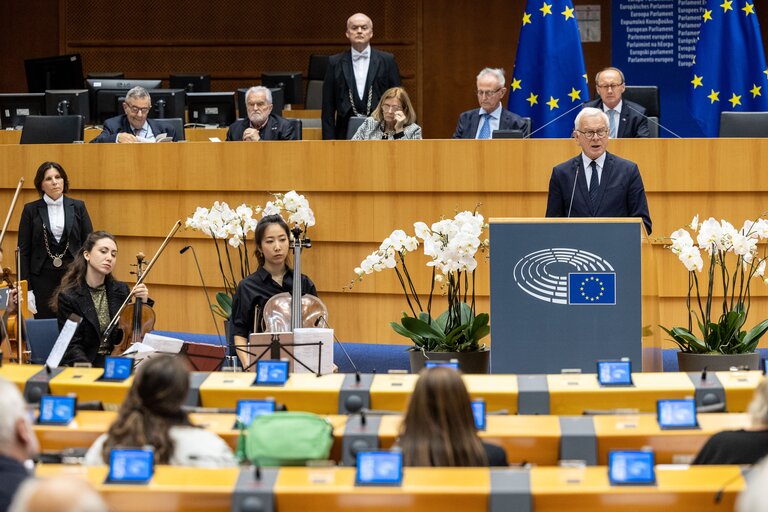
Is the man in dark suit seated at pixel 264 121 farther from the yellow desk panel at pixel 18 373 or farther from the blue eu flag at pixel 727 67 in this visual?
the yellow desk panel at pixel 18 373

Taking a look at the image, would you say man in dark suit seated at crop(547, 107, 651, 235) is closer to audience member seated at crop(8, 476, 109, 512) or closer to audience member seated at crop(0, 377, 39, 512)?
audience member seated at crop(0, 377, 39, 512)

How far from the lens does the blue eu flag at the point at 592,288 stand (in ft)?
17.1

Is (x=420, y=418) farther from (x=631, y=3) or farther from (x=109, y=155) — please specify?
(x=631, y=3)

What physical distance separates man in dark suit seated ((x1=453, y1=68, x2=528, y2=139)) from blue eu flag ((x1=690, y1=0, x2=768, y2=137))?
→ 1608 millimetres

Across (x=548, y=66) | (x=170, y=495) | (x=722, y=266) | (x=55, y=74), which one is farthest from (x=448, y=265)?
(x=55, y=74)

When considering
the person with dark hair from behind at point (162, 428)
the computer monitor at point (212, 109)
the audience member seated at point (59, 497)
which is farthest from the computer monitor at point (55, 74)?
the audience member seated at point (59, 497)

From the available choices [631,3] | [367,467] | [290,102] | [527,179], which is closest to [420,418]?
[367,467]

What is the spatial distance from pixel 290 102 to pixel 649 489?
8873mm

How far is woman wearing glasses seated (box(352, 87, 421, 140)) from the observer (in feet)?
24.0

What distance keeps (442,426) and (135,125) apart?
220 inches

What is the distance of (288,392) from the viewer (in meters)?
4.04

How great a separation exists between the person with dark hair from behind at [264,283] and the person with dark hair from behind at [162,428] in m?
2.60

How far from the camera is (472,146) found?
23.2 feet

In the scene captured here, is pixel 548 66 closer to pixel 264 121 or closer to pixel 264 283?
pixel 264 121
